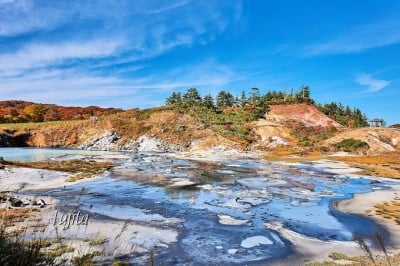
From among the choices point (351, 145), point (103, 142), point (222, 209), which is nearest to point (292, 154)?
point (351, 145)

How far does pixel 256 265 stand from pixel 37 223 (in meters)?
11.3

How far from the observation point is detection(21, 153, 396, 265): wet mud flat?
17344 mm

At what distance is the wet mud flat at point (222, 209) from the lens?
17344mm

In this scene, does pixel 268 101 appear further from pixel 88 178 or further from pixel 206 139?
pixel 88 178

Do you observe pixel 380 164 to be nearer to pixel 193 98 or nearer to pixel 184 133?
pixel 184 133

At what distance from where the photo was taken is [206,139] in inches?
3654

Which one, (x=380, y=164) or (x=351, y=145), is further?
(x=351, y=145)

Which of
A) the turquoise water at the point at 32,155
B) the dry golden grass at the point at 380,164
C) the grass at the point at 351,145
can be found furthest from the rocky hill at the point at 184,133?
the turquoise water at the point at 32,155

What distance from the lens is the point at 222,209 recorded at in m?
26.1

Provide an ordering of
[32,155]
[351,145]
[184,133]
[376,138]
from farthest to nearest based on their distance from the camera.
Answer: [184,133]
[376,138]
[351,145]
[32,155]

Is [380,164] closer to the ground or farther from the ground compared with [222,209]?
farther from the ground

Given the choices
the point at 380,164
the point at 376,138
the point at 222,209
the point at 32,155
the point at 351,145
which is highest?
the point at 376,138

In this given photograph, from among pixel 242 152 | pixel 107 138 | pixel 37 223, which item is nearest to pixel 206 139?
pixel 242 152

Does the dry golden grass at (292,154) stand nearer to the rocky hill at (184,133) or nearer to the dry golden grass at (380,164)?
the rocky hill at (184,133)
